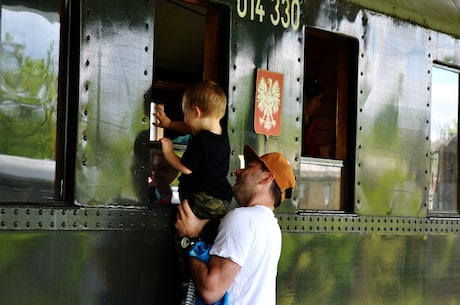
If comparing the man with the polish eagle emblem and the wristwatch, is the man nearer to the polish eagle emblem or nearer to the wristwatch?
the wristwatch

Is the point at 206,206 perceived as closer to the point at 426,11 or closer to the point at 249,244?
the point at 249,244

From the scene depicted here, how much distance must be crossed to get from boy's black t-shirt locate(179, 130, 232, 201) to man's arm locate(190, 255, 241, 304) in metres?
0.57

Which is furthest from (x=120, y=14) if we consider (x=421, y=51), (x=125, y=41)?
(x=421, y=51)

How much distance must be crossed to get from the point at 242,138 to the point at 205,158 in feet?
2.58

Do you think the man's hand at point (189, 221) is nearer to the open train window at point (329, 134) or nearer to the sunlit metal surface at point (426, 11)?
the open train window at point (329, 134)

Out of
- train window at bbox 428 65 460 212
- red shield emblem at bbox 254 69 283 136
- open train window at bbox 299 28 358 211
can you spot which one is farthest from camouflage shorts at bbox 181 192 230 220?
train window at bbox 428 65 460 212

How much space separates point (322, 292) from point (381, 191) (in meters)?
1.00

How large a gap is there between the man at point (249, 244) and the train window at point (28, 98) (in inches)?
33.8

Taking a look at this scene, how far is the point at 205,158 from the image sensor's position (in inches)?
154

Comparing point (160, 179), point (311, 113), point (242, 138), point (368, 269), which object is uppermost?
point (311, 113)

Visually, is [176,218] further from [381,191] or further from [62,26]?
[381,191]

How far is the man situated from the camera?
135 inches

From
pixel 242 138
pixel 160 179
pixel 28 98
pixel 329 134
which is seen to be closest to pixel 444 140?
pixel 329 134

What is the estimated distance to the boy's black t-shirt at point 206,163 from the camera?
3889 millimetres
